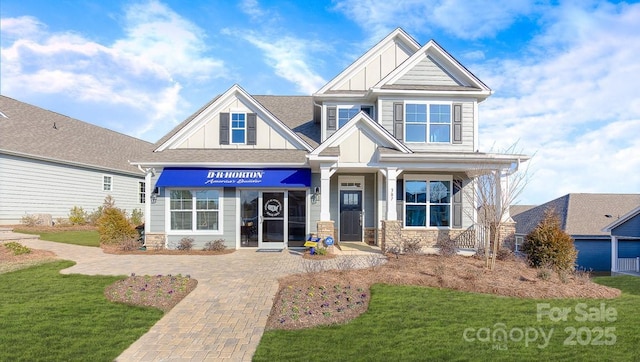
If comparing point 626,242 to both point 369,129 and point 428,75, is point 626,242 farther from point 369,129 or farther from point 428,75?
point 369,129

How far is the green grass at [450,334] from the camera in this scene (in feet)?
18.6

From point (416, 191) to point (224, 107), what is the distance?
406 inches

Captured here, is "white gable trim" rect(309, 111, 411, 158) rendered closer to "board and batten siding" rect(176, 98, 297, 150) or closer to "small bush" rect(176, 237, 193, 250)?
"board and batten siding" rect(176, 98, 297, 150)

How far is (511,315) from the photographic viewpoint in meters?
7.35

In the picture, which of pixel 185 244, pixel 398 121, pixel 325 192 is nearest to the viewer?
pixel 325 192

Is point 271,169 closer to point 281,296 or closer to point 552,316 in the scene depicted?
point 281,296

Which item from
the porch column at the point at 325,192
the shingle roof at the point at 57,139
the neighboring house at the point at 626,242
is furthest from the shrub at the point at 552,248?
the neighboring house at the point at 626,242

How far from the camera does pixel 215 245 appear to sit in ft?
51.9

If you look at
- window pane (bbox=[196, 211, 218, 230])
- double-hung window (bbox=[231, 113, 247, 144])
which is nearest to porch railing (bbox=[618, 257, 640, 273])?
double-hung window (bbox=[231, 113, 247, 144])

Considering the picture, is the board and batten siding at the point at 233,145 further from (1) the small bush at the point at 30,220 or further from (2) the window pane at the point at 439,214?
(1) the small bush at the point at 30,220

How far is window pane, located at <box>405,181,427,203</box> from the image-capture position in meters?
16.9

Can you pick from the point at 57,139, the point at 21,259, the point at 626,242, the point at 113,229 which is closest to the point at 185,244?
the point at 113,229

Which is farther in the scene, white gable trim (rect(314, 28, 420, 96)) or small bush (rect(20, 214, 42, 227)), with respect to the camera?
small bush (rect(20, 214, 42, 227))

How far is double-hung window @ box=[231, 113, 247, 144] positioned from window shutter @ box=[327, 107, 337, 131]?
4221 millimetres
